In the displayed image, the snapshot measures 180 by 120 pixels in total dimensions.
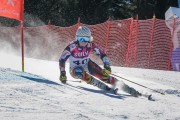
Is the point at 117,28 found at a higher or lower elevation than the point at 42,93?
higher

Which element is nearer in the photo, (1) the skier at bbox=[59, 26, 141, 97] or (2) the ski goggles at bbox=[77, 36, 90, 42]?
(1) the skier at bbox=[59, 26, 141, 97]

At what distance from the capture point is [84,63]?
366 inches

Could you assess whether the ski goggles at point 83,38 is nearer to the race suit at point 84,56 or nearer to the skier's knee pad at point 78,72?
the race suit at point 84,56

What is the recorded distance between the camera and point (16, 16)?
9.64m

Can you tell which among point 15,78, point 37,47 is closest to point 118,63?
point 37,47

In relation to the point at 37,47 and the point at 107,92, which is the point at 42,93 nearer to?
the point at 107,92

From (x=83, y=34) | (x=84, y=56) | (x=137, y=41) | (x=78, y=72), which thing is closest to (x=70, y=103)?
(x=78, y=72)

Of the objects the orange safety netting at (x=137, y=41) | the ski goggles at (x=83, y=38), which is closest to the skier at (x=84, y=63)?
the ski goggles at (x=83, y=38)

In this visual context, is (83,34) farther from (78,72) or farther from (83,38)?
(78,72)

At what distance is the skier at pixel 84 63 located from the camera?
8.63 metres

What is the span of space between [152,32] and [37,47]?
8120 mm

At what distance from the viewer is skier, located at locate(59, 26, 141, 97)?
8.63m

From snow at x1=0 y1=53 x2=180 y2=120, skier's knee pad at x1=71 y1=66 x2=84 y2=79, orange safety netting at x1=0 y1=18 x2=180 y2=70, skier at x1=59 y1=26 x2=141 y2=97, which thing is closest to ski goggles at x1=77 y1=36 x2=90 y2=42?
skier at x1=59 y1=26 x2=141 y2=97

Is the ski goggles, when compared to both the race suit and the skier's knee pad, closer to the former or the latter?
the race suit
